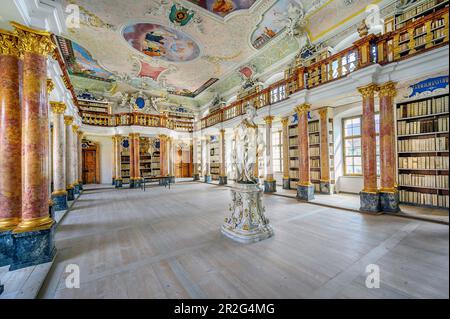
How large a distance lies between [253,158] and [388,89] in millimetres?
4462

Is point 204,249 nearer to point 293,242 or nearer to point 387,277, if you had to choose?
point 293,242

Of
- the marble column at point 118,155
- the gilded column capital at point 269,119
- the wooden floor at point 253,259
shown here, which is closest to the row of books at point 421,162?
the wooden floor at point 253,259

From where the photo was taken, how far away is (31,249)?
283cm

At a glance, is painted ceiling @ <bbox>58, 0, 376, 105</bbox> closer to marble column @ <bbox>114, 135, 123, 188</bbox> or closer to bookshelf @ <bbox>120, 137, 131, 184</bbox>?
marble column @ <bbox>114, 135, 123, 188</bbox>

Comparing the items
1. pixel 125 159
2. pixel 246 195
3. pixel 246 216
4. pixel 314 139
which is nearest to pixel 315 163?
pixel 314 139

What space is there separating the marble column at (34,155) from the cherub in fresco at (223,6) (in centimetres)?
632

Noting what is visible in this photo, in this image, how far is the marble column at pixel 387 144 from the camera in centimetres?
524

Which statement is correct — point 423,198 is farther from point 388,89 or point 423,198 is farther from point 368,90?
point 368,90

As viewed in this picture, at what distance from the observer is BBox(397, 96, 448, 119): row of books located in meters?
4.94

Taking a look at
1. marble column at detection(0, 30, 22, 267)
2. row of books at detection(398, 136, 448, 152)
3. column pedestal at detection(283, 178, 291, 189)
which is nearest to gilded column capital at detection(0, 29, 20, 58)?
marble column at detection(0, 30, 22, 267)

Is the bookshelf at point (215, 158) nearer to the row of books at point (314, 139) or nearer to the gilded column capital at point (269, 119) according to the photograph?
the gilded column capital at point (269, 119)

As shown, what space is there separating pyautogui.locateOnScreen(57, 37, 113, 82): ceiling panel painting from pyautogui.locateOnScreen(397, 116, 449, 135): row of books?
14.1 metres

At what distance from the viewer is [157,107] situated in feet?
53.2
